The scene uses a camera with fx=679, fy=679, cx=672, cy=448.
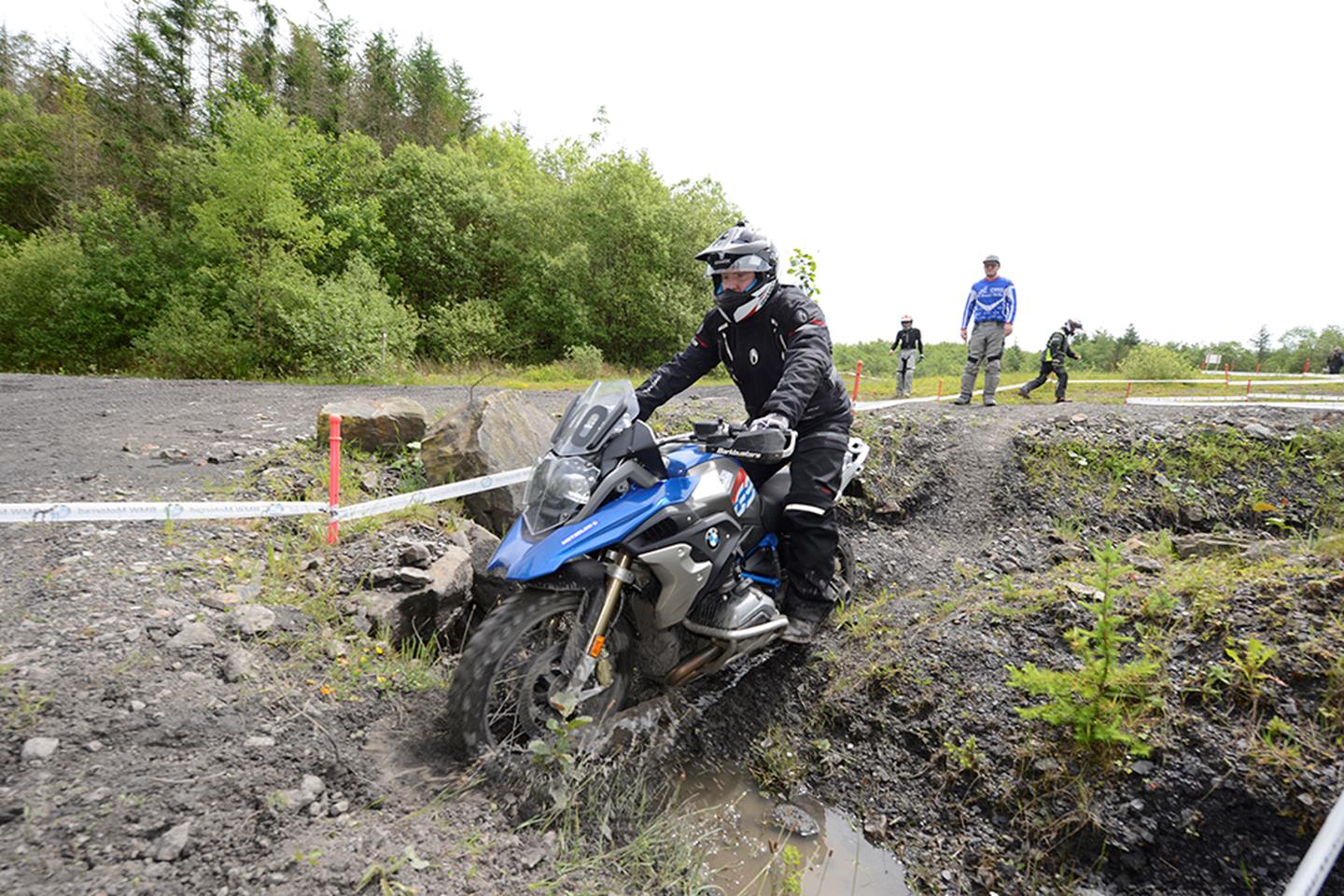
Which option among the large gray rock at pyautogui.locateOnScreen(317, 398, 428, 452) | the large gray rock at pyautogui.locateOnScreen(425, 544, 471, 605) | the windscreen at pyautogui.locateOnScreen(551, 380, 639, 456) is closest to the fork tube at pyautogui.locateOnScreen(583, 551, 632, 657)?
the windscreen at pyautogui.locateOnScreen(551, 380, 639, 456)

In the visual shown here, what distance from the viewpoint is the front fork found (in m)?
2.81

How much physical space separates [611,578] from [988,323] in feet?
32.3

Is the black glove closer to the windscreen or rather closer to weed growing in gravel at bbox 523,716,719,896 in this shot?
the windscreen

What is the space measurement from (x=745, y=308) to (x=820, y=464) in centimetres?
100

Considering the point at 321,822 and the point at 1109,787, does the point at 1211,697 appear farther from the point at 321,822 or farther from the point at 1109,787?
the point at 321,822

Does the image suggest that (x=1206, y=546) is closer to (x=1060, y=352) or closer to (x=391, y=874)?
(x=391, y=874)

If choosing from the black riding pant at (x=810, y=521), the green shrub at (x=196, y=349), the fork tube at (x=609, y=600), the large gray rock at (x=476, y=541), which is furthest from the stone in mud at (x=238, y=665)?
the green shrub at (x=196, y=349)

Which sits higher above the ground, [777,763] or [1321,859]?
[1321,859]

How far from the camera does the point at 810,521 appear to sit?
12.8ft

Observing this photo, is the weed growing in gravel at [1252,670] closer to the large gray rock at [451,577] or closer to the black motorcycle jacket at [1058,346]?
the large gray rock at [451,577]

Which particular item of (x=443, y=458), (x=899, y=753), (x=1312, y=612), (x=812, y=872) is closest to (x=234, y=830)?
(x=812, y=872)

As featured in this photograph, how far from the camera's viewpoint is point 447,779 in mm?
2672

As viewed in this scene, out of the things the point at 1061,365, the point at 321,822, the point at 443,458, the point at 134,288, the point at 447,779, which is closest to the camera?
the point at 321,822

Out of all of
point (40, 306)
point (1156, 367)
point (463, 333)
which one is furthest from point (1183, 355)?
point (40, 306)
